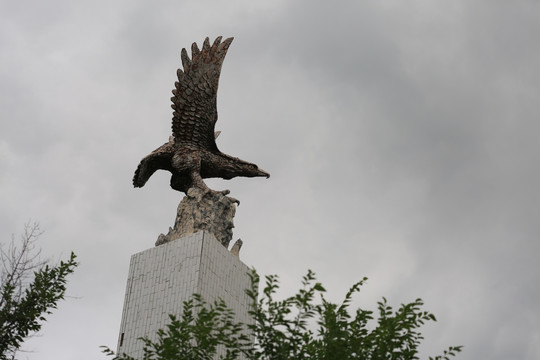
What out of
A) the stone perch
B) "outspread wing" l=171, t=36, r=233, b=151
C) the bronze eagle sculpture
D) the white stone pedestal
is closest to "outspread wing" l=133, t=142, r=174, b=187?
the bronze eagle sculpture

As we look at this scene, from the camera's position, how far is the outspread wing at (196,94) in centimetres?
2292

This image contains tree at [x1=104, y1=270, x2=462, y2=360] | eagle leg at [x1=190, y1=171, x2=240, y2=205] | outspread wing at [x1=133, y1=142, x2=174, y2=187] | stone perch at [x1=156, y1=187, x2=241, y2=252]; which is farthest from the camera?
outspread wing at [x1=133, y1=142, x2=174, y2=187]

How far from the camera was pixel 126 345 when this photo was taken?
2034 cm

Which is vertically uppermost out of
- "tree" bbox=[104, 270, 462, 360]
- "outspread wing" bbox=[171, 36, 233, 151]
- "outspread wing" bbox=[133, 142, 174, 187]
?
"outspread wing" bbox=[171, 36, 233, 151]

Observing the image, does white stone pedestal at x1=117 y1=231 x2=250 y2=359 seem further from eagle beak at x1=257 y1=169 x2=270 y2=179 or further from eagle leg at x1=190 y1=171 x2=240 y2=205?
eagle beak at x1=257 y1=169 x2=270 y2=179

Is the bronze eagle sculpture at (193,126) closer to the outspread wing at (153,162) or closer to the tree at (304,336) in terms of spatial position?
the outspread wing at (153,162)

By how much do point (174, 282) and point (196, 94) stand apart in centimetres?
539

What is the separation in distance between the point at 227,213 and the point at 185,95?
3423 millimetres

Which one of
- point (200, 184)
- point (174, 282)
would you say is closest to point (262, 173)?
point (200, 184)

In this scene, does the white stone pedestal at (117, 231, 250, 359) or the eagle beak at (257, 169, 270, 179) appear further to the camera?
the eagle beak at (257, 169, 270, 179)

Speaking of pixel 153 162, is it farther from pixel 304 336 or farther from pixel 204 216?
pixel 304 336

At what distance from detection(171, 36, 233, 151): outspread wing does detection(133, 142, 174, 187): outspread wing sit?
43cm

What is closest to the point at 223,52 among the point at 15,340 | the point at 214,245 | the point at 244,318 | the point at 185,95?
the point at 185,95

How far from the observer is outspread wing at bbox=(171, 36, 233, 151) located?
902 inches
